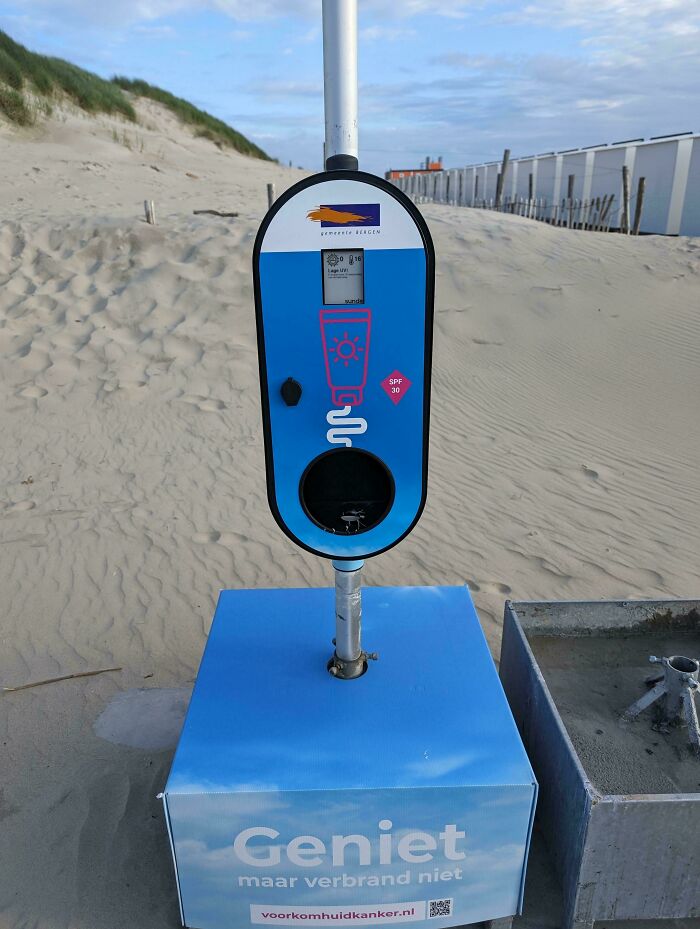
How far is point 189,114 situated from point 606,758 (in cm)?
3160

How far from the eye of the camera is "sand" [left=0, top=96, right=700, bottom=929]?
112 inches

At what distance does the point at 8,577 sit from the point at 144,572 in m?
0.81

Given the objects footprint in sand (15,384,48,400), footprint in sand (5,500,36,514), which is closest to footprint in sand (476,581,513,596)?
footprint in sand (5,500,36,514)

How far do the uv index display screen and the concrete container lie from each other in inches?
57.5

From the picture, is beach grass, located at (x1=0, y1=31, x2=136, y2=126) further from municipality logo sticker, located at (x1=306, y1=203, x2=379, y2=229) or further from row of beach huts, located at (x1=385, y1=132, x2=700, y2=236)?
municipality logo sticker, located at (x1=306, y1=203, x2=379, y2=229)

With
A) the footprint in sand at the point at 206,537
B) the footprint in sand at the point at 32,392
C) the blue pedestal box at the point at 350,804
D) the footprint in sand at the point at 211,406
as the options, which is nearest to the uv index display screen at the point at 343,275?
the blue pedestal box at the point at 350,804

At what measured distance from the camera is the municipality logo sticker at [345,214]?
188 cm

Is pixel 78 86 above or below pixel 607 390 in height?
above

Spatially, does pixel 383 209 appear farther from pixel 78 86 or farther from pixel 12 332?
pixel 78 86

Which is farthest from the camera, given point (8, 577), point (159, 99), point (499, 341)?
point (159, 99)

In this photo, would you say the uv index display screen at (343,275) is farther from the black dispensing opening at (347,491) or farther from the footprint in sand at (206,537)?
the footprint in sand at (206,537)

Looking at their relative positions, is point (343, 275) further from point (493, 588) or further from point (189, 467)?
point (189, 467)

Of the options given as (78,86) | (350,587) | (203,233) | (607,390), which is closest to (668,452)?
(607,390)

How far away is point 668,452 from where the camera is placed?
21.6 feet
